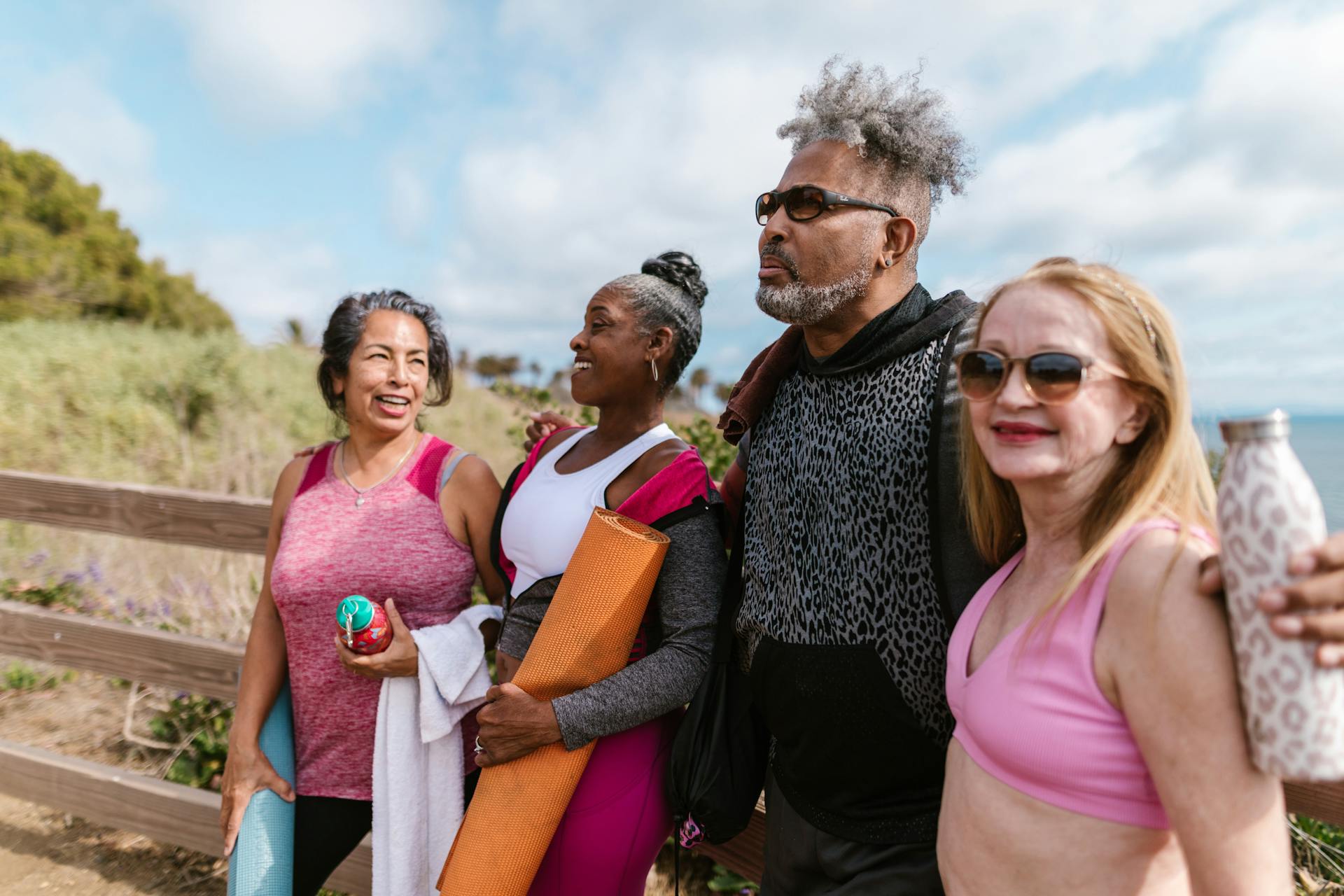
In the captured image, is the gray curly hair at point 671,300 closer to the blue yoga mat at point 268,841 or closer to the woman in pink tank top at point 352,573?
the woman in pink tank top at point 352,573

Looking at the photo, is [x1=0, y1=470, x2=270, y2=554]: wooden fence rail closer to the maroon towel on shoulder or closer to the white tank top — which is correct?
the white tank top

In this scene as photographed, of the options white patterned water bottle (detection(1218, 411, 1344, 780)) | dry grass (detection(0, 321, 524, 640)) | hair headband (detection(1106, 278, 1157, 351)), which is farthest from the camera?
dry grass (detection(0, 321, 524, 640))

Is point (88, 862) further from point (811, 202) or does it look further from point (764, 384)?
point (811, 202)

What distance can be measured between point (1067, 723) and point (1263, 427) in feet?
1.52

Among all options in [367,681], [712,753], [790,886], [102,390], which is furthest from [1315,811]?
[102,390]

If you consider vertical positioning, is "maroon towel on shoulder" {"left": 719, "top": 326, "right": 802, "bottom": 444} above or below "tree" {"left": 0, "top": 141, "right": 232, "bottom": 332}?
below

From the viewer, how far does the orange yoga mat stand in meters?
1.94

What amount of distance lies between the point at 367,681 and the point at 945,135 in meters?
2.14

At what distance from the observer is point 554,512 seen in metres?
2.24

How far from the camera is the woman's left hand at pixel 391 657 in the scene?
7.55ft

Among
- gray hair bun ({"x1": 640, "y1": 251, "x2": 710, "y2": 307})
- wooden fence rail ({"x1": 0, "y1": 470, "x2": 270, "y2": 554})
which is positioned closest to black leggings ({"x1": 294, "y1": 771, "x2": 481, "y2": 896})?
wooden fence rail ({"x1": 0, "y1": 470, "x2": 270, "y2": 554})

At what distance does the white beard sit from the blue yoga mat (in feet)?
6.38

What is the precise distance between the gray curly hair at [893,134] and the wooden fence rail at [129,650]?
7.61ft

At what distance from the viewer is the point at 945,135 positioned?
2031 millimetres
